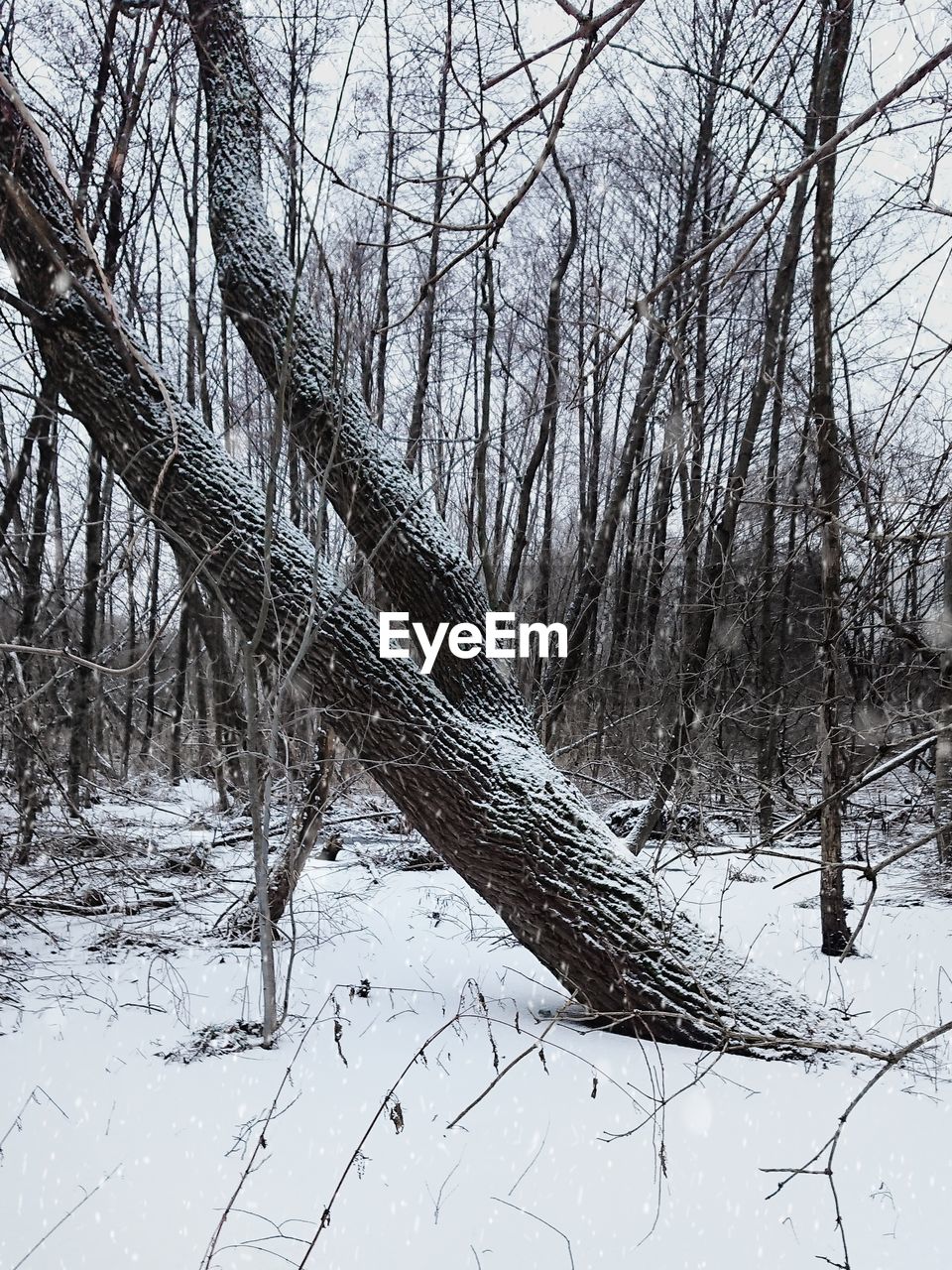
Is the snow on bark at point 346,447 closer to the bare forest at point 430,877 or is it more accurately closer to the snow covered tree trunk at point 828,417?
the bare forest at point 430,877

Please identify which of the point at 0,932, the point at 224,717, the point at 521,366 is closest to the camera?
the point at 0,932

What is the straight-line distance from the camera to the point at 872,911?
5363mm

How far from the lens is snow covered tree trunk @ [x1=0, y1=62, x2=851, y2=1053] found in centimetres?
314

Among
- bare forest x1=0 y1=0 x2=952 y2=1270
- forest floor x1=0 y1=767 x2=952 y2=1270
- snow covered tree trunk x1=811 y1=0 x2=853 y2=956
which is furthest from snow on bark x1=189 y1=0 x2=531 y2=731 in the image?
snow covered tree trunk x1=811 y1=0 x2=853 y2=956

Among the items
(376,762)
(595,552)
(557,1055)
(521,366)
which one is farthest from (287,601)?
(521,366)

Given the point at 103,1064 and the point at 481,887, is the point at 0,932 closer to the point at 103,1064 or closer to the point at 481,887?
the point at 103,1064

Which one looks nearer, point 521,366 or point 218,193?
point 218,193

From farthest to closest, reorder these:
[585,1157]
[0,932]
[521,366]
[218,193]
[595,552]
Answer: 1. [521,366]
2. [595,552]
3. [0,932]
4. [218,193]
5. [585,1157]

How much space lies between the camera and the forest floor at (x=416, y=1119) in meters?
2.15

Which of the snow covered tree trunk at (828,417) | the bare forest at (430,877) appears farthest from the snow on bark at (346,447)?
the snow covered tree trunk at (828,417)

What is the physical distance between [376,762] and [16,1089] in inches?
64.5

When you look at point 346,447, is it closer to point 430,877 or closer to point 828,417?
point 828,417

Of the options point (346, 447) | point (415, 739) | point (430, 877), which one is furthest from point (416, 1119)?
point (430, 877)

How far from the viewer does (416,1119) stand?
2.70 m
